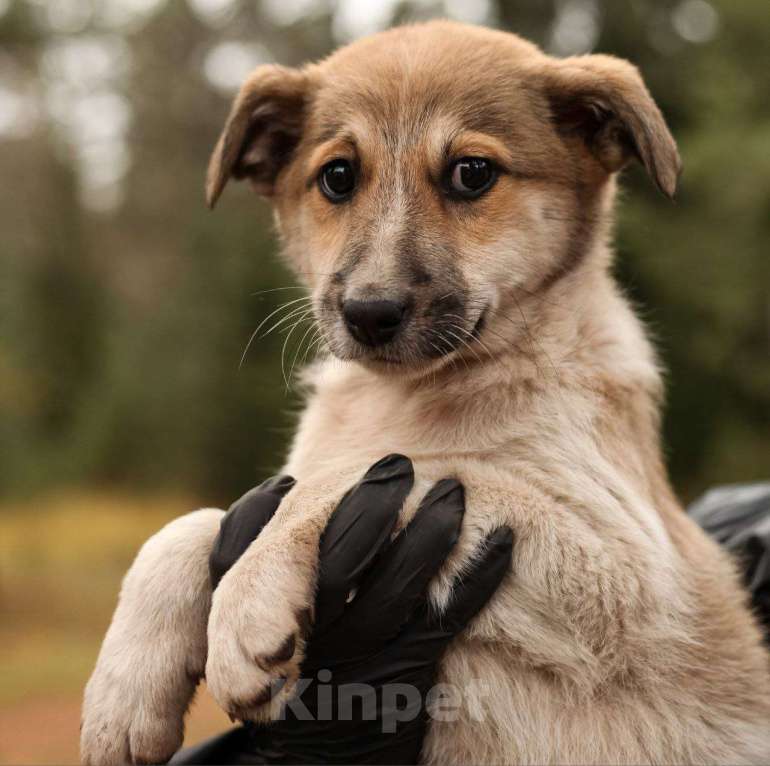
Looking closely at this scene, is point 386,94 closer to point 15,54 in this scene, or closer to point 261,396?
point 261,396

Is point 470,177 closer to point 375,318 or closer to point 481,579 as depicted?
point 375,318

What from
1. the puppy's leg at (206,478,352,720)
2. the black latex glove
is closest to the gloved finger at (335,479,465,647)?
the black latex glove

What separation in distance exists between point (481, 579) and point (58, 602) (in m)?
16.0

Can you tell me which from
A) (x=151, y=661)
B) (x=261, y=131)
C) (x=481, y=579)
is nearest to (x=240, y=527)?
(x=151, y=661)

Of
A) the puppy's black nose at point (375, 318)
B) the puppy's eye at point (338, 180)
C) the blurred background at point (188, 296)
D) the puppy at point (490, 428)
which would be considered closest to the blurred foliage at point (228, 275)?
the blurred background at point (188, 296)

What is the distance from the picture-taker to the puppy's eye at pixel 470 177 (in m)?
3.93

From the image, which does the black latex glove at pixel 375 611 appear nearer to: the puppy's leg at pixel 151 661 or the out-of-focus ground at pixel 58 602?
the puppy's leg at pixel 151 661

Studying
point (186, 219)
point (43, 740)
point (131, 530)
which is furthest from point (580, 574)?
point (186, 219)

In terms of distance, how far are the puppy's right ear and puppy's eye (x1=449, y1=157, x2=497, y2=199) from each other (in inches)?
42.9

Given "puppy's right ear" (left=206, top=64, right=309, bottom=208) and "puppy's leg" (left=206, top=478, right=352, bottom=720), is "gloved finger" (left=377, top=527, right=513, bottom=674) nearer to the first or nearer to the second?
"puppy's leg" (left=206, top=478, right=352, bottom=720)

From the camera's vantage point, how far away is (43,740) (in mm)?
10500

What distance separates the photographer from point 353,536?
3.40 metres

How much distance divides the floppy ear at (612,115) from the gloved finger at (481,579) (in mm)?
1680

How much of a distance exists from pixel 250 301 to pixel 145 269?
35.7ft
